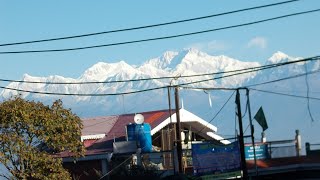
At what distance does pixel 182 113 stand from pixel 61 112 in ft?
54.8

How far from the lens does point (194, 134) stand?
51719 mm

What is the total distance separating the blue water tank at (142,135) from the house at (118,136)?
736 mm

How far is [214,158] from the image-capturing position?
112ft

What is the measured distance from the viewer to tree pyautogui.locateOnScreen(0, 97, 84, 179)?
3144cm

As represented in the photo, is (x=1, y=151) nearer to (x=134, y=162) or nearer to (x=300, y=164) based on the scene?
(x=134, y=162)

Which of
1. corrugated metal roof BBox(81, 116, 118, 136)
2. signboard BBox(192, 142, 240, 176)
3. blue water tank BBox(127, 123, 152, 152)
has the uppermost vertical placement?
corrugated metal roof BBox(81, 116, 118, 136)

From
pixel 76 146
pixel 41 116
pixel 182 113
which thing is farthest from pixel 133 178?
pixel 182 113

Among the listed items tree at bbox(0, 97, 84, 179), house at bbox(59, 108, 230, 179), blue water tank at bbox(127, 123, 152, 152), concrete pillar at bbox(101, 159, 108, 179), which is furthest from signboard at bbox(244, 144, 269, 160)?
tree at bbox(0, 97, 84, 179)

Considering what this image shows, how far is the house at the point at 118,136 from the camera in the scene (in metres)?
42.7

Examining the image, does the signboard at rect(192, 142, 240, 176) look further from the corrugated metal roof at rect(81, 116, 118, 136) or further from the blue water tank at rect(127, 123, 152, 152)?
the corrugated metal roof at rect(81, 116, 118, 136)

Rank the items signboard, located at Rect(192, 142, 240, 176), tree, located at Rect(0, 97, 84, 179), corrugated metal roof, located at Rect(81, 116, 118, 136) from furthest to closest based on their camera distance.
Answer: corrugated metal roof, located at Rect(81, 116, 118, 136) → signboard, located at Rect(192, 142, 240, 176) → tree, located at Rect(0, 97, 84, 179)

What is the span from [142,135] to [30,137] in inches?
496

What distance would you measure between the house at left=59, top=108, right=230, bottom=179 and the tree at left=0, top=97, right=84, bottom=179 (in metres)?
8.05

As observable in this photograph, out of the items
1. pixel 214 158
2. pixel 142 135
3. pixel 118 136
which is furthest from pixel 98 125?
pixel 214 158
